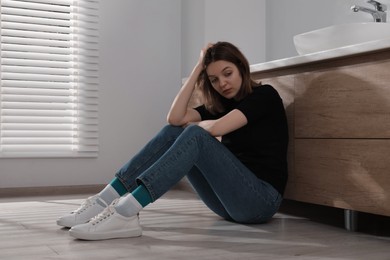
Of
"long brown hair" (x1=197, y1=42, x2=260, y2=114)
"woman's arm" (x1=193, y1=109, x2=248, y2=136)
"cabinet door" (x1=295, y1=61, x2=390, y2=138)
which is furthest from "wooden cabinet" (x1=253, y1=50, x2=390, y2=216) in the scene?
"woman's arm" (x1=193, y1=109, x2=248, y2=136)

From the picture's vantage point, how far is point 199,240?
1767 mm

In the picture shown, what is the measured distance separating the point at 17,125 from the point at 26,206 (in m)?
0.76

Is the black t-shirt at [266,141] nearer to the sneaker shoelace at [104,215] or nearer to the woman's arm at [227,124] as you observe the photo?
the woman's arm at [227,124]

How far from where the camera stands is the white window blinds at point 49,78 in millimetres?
3273

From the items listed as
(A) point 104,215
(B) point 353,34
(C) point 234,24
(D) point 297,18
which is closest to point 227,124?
(A) point 104,215

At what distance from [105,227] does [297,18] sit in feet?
6.59

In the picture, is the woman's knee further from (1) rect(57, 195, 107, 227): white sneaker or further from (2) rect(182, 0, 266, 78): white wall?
(2) rect(182, 0, 266, 78): white wall

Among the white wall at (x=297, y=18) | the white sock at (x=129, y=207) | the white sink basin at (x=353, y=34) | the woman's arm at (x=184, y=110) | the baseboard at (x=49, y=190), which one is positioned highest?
the white wall at (x=297, y=18)

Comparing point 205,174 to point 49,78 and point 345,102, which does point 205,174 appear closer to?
point 345,102

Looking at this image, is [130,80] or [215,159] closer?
[215,159]

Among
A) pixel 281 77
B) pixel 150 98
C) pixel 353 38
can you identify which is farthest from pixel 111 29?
pixel 353 38

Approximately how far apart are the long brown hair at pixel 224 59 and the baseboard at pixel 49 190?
159 centimetres

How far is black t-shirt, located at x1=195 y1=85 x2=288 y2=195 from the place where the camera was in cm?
199

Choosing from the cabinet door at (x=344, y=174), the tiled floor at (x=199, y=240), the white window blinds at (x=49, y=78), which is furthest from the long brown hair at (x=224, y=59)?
the white window blinds at (x=49, y=78)
